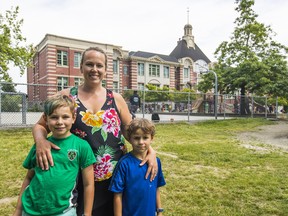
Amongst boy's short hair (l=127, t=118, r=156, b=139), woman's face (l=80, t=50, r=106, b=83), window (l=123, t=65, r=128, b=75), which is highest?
window (l=123, t=65, r=128, b=75)

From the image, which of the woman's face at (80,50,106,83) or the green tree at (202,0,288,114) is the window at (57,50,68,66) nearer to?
the green tree at (202,0,288,114)

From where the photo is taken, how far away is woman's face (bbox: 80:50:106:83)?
6.12ft

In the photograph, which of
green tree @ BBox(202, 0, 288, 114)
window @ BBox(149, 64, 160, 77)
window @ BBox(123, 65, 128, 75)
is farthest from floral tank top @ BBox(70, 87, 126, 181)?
window @ BBox(149, 64, 160, 77)

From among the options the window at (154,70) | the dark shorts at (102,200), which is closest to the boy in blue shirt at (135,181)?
the dark shorts at (102,200)

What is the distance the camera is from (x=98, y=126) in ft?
6.04

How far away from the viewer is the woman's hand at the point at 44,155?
5.28 ft

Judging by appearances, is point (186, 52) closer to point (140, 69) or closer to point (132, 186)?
point (140, 69)

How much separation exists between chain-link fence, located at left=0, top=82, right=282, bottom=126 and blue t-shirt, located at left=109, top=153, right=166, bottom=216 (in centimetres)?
Result: 973

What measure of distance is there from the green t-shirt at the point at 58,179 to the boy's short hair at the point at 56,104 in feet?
0.60

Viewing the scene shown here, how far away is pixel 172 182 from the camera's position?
4477 millimetres

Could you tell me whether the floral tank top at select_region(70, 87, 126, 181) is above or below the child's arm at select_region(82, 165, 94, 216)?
above

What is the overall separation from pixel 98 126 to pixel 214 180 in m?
3.42

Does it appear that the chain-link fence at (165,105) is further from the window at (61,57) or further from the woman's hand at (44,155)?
the window at (61,57)

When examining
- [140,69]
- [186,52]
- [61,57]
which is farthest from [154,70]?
[61,57]
